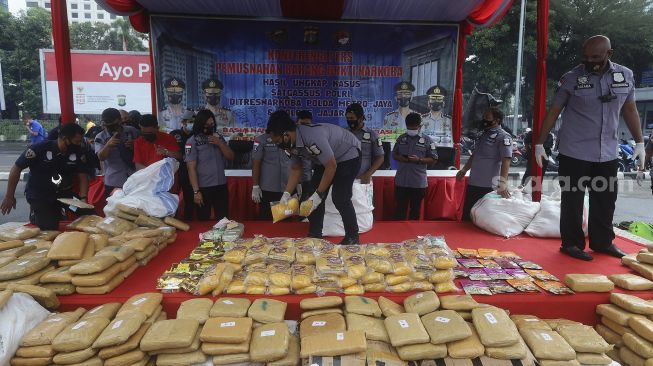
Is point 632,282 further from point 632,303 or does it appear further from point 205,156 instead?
point 205,156

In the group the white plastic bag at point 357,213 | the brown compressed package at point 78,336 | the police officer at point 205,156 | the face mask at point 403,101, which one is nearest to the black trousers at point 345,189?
the white plastic bag at point 357,213

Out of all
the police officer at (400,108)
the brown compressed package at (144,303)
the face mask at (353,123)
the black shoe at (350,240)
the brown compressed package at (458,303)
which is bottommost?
the brown compressed package at (458,303)

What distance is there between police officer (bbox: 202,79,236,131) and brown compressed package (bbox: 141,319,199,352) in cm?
334

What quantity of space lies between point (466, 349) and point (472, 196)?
7.58 ft

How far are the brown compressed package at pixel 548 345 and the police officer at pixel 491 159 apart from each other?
1817 mm

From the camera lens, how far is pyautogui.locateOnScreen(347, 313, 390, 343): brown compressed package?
5.81 feet

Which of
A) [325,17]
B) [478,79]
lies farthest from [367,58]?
[478,79]

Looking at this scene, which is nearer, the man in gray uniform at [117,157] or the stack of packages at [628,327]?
the stack of packages at [628,327]

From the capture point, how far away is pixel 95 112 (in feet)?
31.2

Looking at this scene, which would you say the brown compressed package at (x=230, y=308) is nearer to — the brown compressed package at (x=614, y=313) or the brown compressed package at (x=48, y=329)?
the brown compressed package at (x=48, y=329)

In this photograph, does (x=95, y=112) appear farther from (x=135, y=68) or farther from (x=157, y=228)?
(x=157, y=228)

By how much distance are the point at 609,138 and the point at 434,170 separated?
87.3 inches

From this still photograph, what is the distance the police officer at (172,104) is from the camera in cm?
466

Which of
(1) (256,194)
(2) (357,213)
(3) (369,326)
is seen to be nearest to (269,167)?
(1) (256,194)
